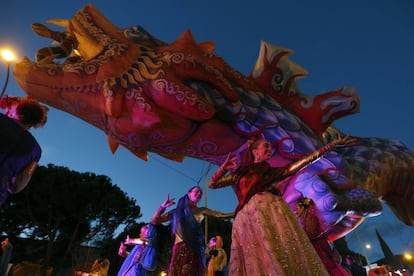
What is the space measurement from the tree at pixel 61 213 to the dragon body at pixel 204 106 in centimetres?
1301

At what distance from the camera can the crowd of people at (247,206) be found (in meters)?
1.68

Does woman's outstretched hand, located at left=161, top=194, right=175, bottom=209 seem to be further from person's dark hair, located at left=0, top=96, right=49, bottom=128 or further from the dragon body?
person's dark hair, located at left=0, top=96, right=49, bottom=128

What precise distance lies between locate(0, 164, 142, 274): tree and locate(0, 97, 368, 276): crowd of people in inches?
537

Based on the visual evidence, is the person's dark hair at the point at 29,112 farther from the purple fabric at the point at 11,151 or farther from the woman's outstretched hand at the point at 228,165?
the woman's outstretched hand at the point at 228,165

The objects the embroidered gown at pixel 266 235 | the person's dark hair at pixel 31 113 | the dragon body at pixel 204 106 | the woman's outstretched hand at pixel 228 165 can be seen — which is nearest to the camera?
the embroidered gown at pixel 266 235

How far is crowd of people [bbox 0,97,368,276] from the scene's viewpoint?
168cm

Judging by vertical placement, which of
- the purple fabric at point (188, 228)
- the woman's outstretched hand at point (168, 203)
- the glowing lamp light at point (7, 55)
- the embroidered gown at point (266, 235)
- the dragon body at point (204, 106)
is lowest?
the embroidered gown at point (266, 235)

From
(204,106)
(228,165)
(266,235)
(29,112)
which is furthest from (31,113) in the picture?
(266,235)

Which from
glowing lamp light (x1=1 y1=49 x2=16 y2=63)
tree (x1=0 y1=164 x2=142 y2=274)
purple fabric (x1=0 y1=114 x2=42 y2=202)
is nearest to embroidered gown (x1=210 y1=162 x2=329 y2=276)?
purple fabric (x1=0 y1=114 x2=42 y2=202)

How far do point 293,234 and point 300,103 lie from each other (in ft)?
10.1

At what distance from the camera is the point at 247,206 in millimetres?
1968

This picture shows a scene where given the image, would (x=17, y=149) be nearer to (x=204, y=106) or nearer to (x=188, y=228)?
(x=204, y=106)

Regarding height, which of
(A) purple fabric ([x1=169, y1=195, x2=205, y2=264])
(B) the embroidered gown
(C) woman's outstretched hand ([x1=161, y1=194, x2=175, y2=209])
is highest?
(C) woman's outstretched hand ([x1=161, y1=194, x2=175, y2=209])

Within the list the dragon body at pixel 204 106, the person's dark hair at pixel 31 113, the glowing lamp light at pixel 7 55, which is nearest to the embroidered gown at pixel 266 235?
the dragon body at pixel 204 106
